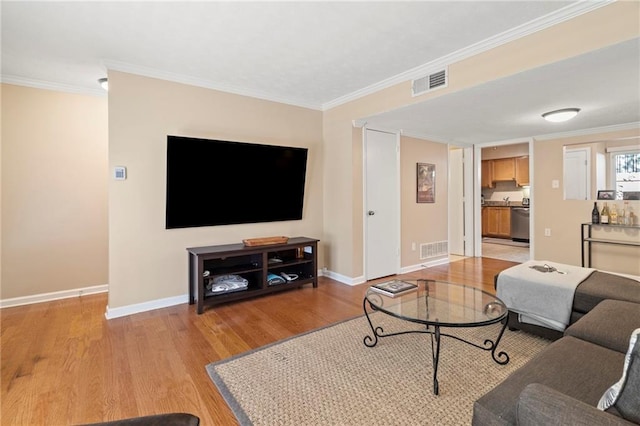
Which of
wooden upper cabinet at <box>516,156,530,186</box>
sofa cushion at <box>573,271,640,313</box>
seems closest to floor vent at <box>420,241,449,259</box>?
sofa cushion at <box>573,271,640,313</box>

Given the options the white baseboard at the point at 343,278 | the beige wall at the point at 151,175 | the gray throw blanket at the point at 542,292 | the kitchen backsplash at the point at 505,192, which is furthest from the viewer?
the kitchen backsplash at the point at 505,192

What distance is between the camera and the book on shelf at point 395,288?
245 centimetres

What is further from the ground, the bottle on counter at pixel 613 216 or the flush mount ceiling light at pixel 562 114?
the flush mount ceiling light at pixel 562 114

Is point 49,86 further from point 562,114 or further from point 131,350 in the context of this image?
point 562,114

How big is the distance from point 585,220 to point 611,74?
9.50 ft

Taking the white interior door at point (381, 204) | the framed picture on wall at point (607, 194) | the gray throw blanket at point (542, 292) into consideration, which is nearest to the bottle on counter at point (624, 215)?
the framed picture on wall at point (607, 194)

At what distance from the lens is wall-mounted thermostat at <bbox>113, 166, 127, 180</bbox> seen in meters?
3.06

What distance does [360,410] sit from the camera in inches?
66.3

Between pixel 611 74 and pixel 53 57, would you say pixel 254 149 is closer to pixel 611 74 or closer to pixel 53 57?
pixel 53 57

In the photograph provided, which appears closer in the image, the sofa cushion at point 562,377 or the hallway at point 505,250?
the sofa cushion at point 562,377

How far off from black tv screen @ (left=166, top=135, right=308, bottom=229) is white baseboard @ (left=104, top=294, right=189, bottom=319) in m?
0.82

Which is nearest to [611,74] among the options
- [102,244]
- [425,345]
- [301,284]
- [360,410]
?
[425,345]

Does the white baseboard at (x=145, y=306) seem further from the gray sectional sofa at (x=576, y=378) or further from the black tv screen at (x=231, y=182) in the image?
the gray sectional sofa at (x=576, y=378)

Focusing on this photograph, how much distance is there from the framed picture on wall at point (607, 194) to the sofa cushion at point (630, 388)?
4.82 m
